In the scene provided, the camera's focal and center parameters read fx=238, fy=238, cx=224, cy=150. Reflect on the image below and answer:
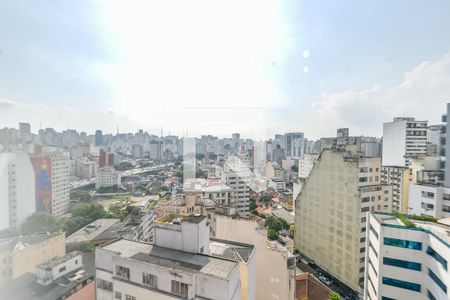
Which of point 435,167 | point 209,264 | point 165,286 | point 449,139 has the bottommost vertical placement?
point 165,286

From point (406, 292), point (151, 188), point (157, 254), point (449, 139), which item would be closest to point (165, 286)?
point (157, 254)

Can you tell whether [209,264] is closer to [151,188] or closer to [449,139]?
[449,139]

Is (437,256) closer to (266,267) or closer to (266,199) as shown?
(266,267)

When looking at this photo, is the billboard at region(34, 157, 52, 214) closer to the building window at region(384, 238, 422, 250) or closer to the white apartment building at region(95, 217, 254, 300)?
the white apartment building at region(95, 217, 254, 300)

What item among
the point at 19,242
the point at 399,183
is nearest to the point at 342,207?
the point at 399,183

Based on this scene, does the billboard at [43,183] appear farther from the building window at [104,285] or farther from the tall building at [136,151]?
the tall building at [136,151]
